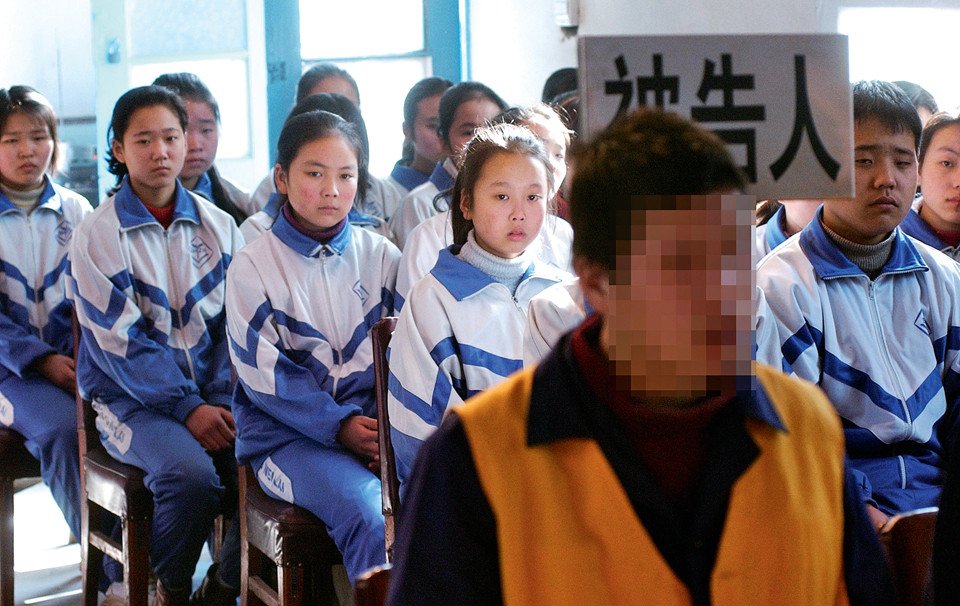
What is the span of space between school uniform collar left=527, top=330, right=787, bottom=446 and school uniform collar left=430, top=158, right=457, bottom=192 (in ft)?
8.20

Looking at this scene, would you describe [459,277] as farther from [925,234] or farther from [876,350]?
[925,234]

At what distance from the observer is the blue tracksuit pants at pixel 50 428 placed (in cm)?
284

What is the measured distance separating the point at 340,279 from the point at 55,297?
42.1 inches

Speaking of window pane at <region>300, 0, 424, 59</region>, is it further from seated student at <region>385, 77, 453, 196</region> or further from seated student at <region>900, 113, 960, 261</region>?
seated student at <region>900, 113, 960, 261</region>

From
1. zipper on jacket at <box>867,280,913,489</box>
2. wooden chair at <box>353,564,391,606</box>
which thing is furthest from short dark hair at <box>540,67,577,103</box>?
wooden chair at <box>353,564,391,606</box>

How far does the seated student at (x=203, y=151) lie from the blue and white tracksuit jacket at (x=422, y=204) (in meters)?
0.51

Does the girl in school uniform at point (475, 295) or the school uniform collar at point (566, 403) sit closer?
the school uniform collar at point (566, 403)

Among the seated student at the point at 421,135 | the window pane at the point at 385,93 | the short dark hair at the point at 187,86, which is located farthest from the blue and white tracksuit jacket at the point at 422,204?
the window pane at the point at 385,93

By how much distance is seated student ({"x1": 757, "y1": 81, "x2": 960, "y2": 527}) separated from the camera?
6.29ft

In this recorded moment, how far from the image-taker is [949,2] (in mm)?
2988

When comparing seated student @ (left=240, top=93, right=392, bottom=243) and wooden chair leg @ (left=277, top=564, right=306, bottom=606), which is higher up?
seated student @ (left=240, top=93, right=392, bottom=243)

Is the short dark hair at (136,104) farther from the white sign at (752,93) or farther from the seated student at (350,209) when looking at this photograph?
the white sign at (752,93)

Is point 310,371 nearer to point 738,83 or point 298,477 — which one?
point 298,477

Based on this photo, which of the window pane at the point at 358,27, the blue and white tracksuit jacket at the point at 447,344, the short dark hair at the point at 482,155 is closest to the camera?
the blue and white tracksuit jacket at the point at 447,344
